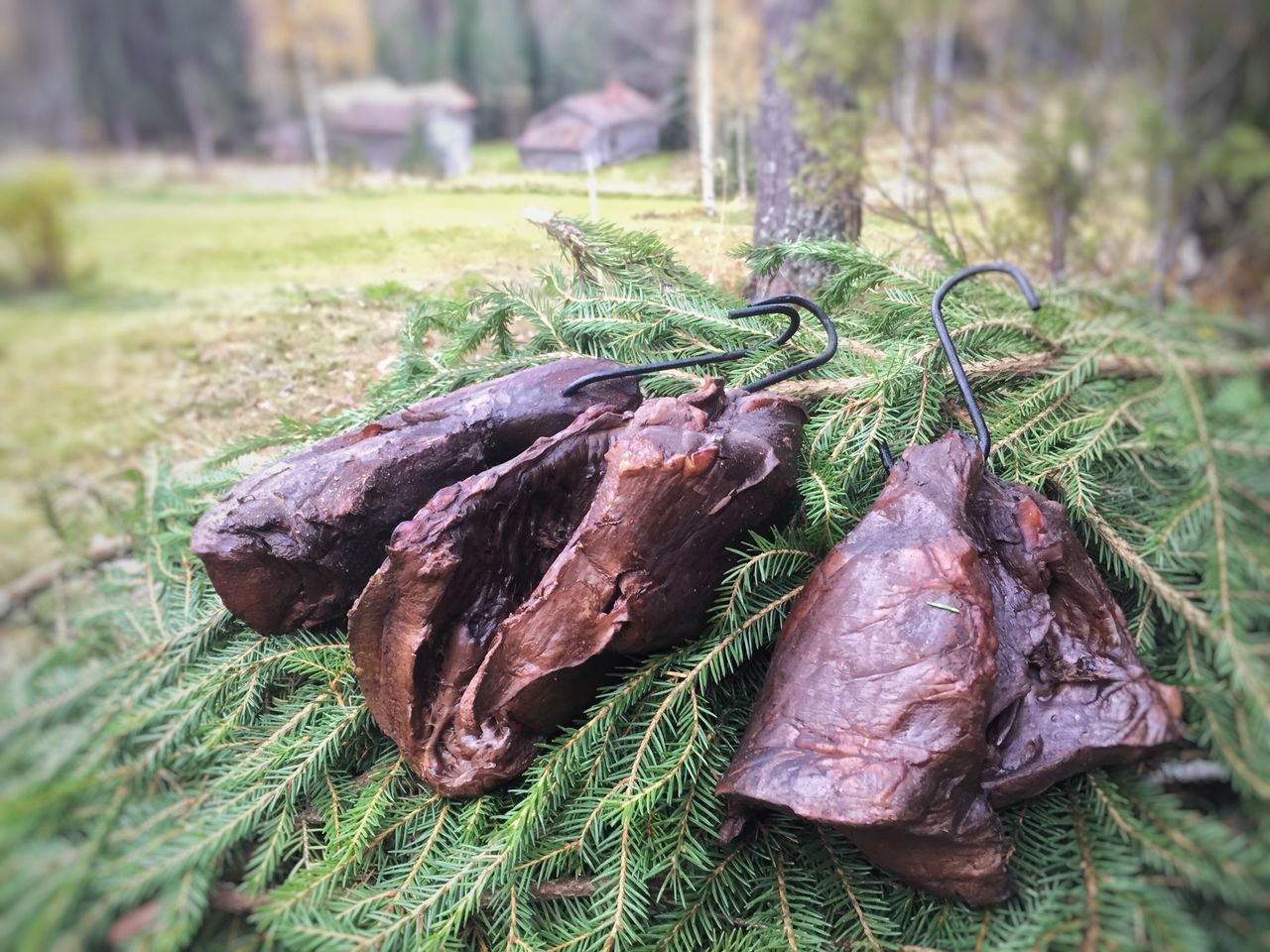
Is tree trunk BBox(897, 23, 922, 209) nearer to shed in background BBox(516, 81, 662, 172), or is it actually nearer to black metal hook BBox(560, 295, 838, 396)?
shed in background BBox(516, 81, 662, 172)

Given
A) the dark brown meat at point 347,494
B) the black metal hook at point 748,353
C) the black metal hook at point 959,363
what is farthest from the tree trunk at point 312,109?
the black metal hook at point 959,363

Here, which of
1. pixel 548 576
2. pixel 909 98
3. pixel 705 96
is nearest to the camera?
pixel 548 576

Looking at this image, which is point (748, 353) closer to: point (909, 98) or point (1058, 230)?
point (909, 98)

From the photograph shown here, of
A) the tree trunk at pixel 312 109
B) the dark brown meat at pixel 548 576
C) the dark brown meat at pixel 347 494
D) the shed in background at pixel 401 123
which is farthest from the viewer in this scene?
the shed in background at pixel 401 123

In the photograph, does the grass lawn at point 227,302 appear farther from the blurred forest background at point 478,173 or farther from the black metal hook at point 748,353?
the black metal hook at point 748,353

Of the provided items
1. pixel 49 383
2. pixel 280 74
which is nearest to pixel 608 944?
pixel 49 383

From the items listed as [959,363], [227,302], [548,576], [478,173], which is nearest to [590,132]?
[478,173]

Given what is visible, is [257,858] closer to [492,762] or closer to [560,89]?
[492,762]
